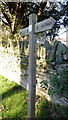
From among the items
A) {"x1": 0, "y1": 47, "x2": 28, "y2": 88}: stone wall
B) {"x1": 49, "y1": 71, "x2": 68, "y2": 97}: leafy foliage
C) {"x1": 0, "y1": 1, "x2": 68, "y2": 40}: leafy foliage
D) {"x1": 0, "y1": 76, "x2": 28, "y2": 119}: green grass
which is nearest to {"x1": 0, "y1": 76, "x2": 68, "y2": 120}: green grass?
{"x1": 0, "y1": 76, "x2": 28, "y2": 119}: green grass

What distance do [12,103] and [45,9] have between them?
182 inches

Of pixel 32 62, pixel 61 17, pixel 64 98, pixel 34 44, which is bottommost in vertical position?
pixel 64 98

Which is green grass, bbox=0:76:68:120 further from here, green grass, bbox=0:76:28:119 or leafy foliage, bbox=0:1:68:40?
leafy foliage, bbox=0:1:68:40

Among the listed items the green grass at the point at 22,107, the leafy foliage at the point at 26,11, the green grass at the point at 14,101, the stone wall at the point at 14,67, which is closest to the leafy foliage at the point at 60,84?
the green grass at the point at 22,107

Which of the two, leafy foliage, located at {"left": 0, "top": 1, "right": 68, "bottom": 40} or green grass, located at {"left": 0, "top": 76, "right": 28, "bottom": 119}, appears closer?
green grass, located at {"left": 0, "top": 76, "right": 28, "bottom": 119}

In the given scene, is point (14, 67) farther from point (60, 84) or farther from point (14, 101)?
point (60, 84)

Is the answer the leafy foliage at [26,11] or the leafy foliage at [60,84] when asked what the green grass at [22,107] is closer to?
the leafy foliage at [60,84]

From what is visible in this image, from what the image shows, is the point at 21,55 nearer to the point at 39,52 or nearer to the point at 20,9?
the point at 39,52

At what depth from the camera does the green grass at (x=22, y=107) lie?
2736 mm

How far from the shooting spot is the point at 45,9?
6477mm

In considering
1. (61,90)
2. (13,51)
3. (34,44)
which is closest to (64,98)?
(61,90)

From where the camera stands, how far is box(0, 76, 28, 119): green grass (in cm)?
295

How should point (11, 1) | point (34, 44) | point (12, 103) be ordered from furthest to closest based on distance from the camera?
point (11, 1) → point (12, 103) → point (34, 44)

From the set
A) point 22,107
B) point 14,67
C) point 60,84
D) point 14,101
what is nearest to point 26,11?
point 14,67
